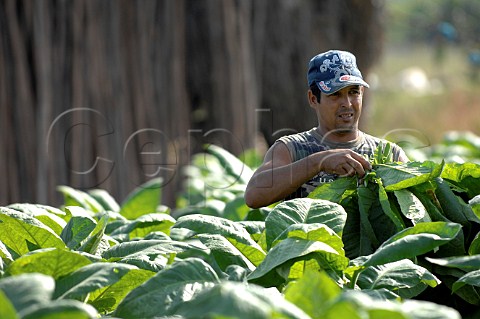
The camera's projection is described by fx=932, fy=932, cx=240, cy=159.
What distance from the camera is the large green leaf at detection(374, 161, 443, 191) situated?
8.05 feet

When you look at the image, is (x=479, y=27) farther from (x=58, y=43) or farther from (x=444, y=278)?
(x=444, y=278)

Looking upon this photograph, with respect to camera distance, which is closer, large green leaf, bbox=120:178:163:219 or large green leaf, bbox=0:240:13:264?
large green leaf, bbox=0:240:13:264

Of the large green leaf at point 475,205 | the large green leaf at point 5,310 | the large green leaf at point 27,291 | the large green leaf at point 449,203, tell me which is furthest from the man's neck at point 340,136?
the large green leaf at point 5,310

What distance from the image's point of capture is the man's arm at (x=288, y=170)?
8.52 ft

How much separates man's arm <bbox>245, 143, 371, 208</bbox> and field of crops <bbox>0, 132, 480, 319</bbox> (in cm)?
5

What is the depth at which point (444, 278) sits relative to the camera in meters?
2.41

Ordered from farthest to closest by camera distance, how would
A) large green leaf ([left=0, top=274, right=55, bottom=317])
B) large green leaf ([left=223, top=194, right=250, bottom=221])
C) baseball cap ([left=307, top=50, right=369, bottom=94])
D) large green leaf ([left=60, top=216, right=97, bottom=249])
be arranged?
1. large green leaf ([left=223, top=194, right=250, bottom=221])
2. baseball cap ([left=307, top=50, right=369, bottom=94])
3. large green leaf ([left=60, top=216, right=97, bottom=249])
4. large green leaf ([left=0, top=274, right=55, bottom=317])

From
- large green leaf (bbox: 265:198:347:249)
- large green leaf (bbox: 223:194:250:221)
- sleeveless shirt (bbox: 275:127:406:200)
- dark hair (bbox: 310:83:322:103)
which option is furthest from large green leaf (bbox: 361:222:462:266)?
large green leaf (bbox: 223:194:250:221)

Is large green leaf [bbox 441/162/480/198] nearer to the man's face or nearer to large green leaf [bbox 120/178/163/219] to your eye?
the man's face

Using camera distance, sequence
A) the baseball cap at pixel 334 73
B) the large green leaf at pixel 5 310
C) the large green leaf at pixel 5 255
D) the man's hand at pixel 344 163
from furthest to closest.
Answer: the baseball cap at pixel 334 73
the man's hand at pixel 344 163
the large green leaf at pixel 5 255
the large green leaf at pixel 5 310

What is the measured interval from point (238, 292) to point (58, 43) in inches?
183

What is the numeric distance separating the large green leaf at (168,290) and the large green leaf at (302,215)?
13.9 inches

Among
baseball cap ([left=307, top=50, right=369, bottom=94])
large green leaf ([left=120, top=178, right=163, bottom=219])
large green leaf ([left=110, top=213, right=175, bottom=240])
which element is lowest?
large green leaf ([left=120, top=178, right=163, bottom=219])

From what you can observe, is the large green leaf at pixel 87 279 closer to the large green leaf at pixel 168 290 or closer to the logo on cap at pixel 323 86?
the large green leaf at pixel 168 290
